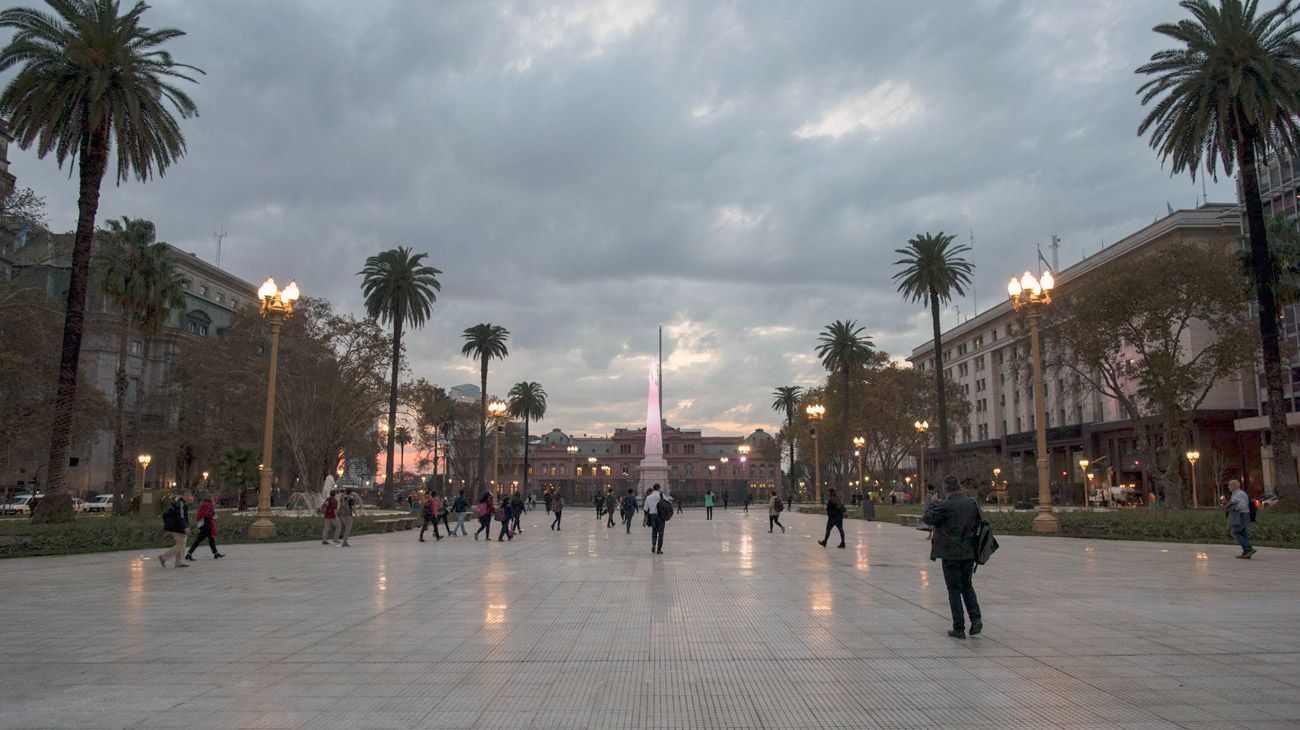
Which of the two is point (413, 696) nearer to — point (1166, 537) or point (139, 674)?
point (139, 674)

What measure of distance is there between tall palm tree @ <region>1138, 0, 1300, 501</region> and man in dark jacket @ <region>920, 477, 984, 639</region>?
23.3 meters

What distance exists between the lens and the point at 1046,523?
2639cm

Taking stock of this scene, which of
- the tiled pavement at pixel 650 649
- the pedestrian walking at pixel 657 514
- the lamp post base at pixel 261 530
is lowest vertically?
the tiled pavement at pixel 650 649

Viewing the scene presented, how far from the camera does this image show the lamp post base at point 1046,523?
26344 mm

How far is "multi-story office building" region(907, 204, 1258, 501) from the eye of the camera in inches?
2274

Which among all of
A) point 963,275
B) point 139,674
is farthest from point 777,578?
point 963,275

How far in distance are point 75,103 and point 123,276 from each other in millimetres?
16473

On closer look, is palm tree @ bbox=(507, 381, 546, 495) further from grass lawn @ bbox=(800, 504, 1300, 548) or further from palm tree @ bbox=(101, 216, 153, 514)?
grass lawn @ bbox=(800, 504, 1300, 548)

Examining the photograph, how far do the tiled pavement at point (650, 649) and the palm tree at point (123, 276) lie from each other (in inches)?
1055

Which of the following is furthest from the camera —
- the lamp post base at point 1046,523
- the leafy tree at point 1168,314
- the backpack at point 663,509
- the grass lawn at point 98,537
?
the leafy tree at point 1168,314

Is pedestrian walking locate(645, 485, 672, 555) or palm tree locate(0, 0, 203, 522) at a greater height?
palm tree locate(0, 0, 203, 522)

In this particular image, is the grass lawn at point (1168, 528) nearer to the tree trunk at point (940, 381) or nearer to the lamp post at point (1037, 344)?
the lamp post at point (1037, 344)

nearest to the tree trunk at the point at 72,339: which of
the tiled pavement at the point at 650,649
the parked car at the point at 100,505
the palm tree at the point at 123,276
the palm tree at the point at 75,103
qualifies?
the palm tree at the point at 75,103

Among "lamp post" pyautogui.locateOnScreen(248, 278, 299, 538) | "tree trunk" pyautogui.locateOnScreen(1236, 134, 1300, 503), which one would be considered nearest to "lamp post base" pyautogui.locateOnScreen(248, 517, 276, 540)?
"lamp post" pyautogui.locateOnScreen(248, 278, 299, 538)
